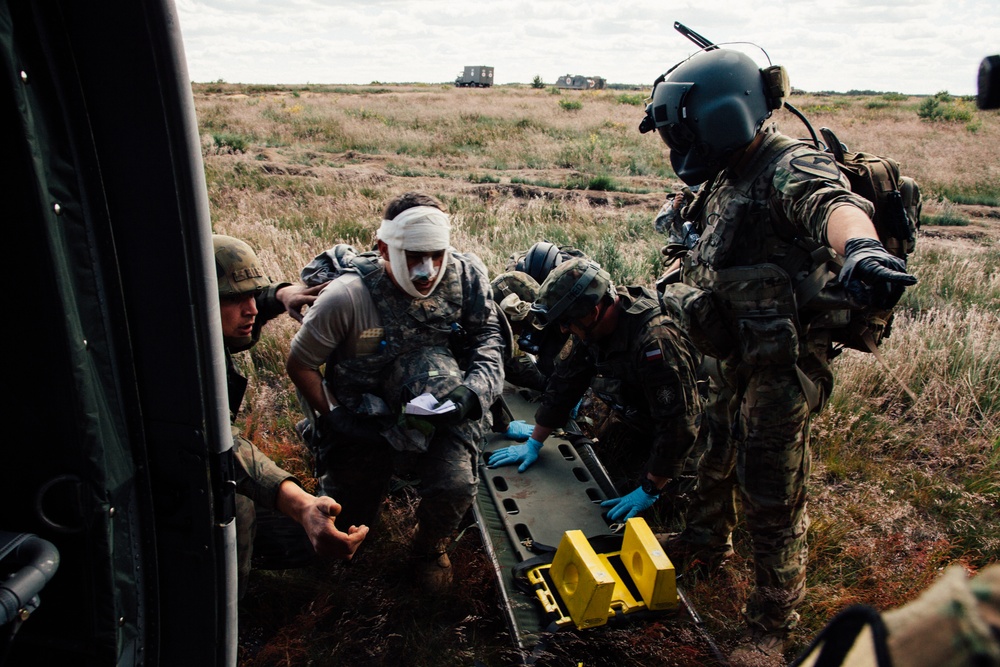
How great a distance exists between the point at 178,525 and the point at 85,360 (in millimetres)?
443

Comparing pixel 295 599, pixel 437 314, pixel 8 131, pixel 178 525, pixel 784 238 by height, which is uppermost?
pixel 8 131


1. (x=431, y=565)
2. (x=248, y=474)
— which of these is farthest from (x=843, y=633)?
(x=431, y=565)

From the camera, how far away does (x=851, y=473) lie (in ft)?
14.7

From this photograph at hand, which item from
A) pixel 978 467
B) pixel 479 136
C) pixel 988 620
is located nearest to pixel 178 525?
pixel 988 620

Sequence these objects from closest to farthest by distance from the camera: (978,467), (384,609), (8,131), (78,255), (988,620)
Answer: (988,620)
(8,131)
(78,255)
(384,609)
(978,467)

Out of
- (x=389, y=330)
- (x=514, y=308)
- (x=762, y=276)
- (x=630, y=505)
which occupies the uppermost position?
(x=762, y=276)

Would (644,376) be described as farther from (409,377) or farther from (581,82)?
(581,82)

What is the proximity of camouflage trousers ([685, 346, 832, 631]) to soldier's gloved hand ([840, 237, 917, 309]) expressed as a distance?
950 mm

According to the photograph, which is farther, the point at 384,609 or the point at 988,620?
the point at 384,609

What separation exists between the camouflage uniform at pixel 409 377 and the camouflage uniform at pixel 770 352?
1.25 m

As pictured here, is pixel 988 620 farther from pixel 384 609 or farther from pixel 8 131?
pixel 384 609

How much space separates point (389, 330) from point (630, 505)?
65.6 inches

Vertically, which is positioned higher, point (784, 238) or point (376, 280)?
point (784, 238)

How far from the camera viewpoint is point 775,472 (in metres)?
3.02
